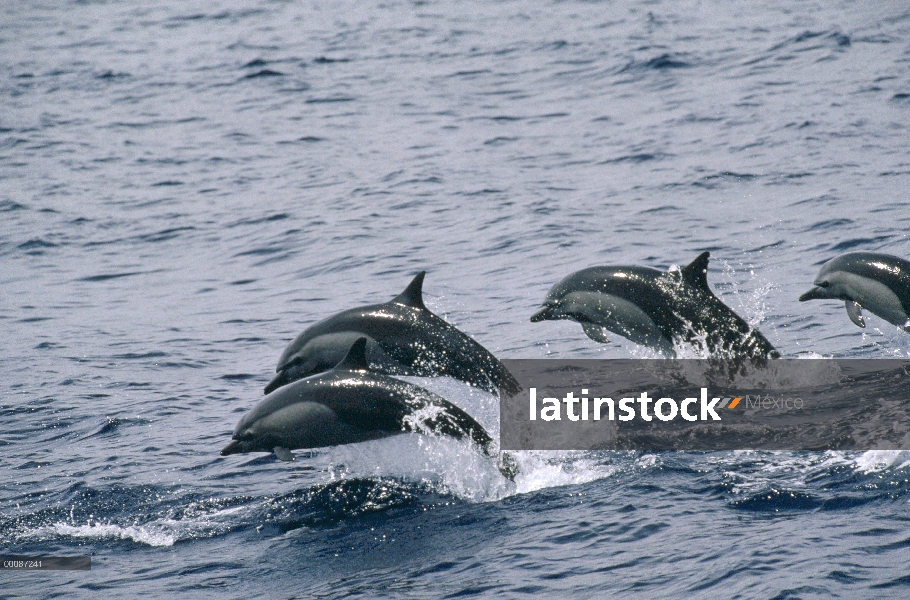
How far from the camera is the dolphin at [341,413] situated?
8617 millimetres

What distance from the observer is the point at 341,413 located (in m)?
8.61

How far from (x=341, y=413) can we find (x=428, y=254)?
828 cm

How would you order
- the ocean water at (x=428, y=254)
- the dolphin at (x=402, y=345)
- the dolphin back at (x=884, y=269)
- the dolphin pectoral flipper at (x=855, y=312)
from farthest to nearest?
the dolphin pectoral flipper at (x=855, y=312) → the dolphin back at (x=884, y=269) → the dolphin at (x=402, y=345) → the ocean water at (x=428, y=254)

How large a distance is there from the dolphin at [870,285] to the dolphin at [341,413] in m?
3.78

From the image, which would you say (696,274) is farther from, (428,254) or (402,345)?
(428,254)

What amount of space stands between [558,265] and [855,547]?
28.5 feet

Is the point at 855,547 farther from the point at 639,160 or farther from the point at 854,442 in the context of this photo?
the point at 639,160

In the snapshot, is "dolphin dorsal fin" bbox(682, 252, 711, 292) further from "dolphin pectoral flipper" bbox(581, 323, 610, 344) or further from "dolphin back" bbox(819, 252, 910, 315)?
"dolphin back" bbox(819, 252, 910, 315)

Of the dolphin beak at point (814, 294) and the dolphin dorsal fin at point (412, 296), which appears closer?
the dolphin dorsal fin at point (412, 296)

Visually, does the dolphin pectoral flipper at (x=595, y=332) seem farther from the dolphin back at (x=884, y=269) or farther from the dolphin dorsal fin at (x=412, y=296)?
the dolphin back at (x=884, y=269)

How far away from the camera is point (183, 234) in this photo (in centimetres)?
1906

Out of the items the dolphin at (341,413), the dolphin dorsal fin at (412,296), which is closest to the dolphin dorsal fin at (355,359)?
the dolphin at (341,413)

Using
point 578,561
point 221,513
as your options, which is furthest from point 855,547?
point 221,513

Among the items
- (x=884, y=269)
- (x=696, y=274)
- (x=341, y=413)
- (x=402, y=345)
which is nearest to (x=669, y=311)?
(x=696, y=274)
